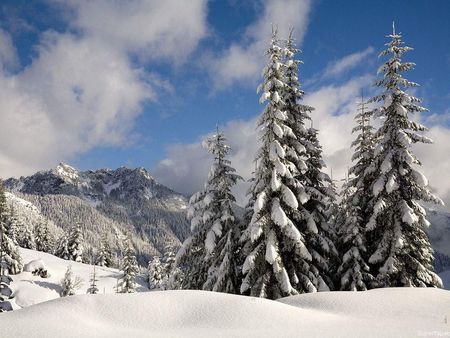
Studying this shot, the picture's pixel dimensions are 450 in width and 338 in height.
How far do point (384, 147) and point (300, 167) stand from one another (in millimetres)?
4626

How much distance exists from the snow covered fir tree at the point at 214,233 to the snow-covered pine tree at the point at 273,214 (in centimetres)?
152

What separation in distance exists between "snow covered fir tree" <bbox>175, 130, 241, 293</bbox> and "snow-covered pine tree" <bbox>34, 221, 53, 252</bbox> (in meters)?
78.0

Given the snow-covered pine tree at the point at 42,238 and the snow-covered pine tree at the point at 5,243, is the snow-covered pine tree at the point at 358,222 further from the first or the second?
the snow-covered pine tree at the point at 42,238

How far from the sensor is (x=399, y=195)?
806 inches

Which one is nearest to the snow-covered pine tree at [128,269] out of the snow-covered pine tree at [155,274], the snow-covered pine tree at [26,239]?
Result: the snow-covered pine tree at [155,274]

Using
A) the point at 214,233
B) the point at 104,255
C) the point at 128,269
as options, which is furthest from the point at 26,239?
the point at 214,233

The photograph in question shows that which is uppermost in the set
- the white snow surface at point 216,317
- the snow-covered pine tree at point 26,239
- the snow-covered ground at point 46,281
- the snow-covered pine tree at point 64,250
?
the snow-covered pine tree at point 26,239

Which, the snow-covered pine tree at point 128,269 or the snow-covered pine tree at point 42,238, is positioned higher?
the snow-covered pine tree at point 42,238

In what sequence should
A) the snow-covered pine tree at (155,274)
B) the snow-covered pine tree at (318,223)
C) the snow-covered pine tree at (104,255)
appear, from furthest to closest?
the snow-covered pine tree at (104,255) < the snow-covered pine tree at (155,274) < the snow-covered pine tree at (318,223)

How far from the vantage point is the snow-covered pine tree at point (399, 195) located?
19.9 m

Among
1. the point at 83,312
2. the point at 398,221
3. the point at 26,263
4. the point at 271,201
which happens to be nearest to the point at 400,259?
the point at 398,221

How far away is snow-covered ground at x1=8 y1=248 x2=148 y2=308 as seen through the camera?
55.5 m

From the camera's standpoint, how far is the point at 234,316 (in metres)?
8.68

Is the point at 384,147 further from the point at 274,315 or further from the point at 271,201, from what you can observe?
the point at 274,315
